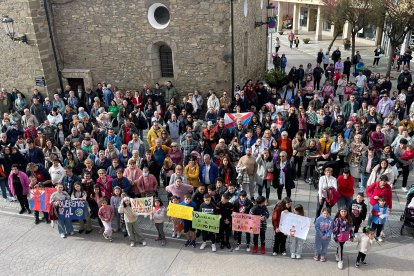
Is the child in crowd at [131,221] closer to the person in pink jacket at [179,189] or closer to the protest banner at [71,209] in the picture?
the person in pink jacket at [179,189]

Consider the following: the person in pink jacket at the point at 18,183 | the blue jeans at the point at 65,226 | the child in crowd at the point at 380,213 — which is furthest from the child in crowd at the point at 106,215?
the child in crowd at the point at 380,213

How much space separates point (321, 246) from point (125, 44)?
12136mm

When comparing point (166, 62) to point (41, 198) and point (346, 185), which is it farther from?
point (346, 185)

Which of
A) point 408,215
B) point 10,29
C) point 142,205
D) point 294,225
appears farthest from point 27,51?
point 408,215

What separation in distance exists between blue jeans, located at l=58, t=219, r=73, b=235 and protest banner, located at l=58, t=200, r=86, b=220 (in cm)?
17

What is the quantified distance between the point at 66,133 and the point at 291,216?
8.53m

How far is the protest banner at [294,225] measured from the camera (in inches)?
324

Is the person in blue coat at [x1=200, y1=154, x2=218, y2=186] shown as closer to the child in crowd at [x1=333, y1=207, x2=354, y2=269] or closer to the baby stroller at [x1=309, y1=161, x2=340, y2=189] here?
the baby stroller at [x1=309, y1=161, x2=340, y2=189]

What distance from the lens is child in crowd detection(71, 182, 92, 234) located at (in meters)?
9.43

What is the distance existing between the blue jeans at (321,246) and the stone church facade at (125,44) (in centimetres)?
949

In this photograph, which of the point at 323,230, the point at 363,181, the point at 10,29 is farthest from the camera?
the point at 10,29

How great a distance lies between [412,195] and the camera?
909 centimetres

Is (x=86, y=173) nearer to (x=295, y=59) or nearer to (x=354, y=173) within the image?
(x=354, y=173)

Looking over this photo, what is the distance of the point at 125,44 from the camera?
1686 cm
